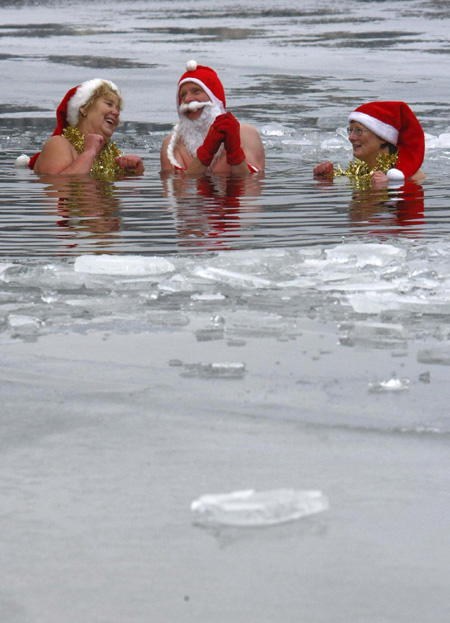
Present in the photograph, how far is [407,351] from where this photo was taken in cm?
321

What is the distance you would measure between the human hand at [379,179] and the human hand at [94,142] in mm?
2039

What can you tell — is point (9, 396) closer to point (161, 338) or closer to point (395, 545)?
point (161, 338)

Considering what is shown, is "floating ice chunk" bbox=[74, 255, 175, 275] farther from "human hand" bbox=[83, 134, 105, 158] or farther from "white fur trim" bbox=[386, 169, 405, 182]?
"human hand" bbox=[83, 134, 105, 158]

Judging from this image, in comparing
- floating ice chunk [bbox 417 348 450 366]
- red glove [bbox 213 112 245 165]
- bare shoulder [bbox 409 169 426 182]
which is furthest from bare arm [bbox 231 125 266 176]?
floating ice chunk [bbox 417 348 450 366]

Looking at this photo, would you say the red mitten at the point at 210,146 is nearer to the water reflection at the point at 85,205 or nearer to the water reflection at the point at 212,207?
the water reflection at the point at 212,207

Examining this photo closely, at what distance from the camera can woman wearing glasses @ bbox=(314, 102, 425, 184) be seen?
24.8 feet

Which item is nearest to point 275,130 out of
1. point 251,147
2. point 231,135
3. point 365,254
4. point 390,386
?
point 251,147

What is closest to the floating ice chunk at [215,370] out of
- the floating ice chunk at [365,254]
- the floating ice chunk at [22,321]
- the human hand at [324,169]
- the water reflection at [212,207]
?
the floating ice chunk at [22,321]

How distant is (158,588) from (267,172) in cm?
653

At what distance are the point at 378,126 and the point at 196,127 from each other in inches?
57.4

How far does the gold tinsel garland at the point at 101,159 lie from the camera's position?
8.04 meters

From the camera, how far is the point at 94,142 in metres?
7.93

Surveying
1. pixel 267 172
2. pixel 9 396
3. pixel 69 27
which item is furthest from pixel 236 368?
pixel 69 27

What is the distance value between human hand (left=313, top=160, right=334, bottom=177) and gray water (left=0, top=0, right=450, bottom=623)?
402mm
